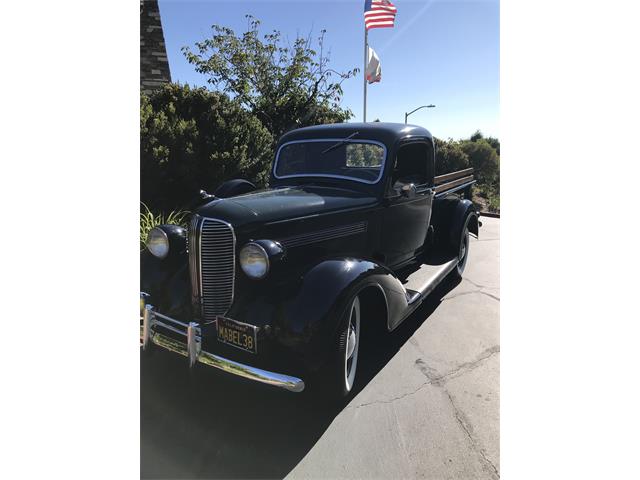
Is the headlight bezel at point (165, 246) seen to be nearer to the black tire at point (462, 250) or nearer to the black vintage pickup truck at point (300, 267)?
the black vintage pickup truck at point (300, 267)

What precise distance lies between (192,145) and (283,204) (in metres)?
2.99

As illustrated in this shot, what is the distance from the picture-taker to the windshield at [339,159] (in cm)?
305

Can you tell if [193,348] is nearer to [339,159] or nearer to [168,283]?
[168,283]

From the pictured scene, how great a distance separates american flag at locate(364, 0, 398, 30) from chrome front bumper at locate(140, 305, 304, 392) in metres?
2.29

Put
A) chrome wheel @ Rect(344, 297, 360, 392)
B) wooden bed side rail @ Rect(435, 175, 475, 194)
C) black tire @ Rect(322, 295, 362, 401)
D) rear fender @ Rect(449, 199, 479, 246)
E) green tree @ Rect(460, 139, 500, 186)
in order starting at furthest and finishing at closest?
green tree @ Rect(460, 139, 500, 186)
wooden bed side rail @ Rect(435, 175, 475, 194)
rear fender @ Rect(449, 199, 479, 246)
chrome wheel @ Rect(344, 297, 360, 392)
black tire @ Rect(322, 295, 362, 401)

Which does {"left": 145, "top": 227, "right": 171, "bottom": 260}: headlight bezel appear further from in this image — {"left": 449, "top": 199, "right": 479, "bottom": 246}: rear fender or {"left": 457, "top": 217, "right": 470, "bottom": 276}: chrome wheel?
{"left": 457, "top": 217, "right": 470, "bottom": 276}: chrome wheel

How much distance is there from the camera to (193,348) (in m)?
1.96

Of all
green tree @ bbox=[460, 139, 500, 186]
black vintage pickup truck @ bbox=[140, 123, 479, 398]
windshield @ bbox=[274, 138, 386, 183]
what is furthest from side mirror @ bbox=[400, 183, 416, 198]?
green tree @ bbox=[460, 139, 500, 186]

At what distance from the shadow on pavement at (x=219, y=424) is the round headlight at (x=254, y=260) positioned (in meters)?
0.53

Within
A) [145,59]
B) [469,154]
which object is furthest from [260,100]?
[469,154]

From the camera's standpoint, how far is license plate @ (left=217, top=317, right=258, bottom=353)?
1.90 metres

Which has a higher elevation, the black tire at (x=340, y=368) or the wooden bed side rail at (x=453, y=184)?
the wooden bed side rail at (x=453, y=184)

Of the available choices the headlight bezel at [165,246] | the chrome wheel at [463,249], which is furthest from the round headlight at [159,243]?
the chrome wheel at [463,249]

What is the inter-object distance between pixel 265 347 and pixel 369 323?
0.79m
